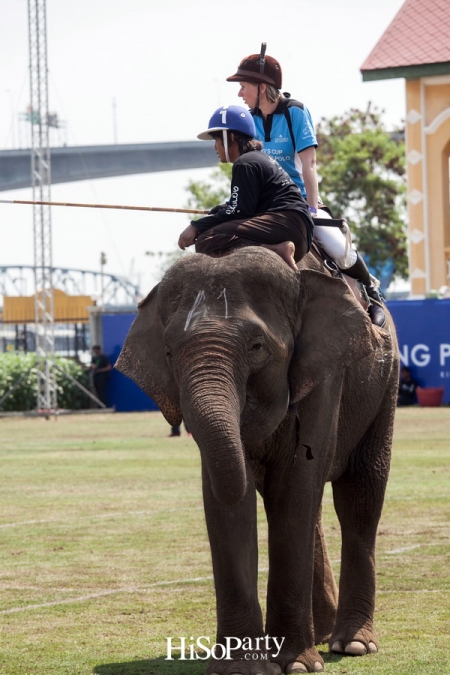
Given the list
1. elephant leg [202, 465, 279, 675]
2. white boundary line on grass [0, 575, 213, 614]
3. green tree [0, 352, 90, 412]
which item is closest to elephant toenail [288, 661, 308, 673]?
elephant leg [202, 465, 279, 675]

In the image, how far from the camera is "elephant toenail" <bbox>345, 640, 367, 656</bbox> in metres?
7.89

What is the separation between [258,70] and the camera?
8438mm

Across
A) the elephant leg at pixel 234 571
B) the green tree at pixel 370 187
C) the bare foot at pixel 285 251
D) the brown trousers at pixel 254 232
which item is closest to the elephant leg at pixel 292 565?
the elephant leg at pixel 234 571

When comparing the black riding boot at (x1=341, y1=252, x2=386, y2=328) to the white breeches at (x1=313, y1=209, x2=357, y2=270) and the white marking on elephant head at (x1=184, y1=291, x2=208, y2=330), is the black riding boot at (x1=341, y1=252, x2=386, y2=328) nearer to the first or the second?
the white breeches at (x1=313, y1=209, x2=357, y2=270)

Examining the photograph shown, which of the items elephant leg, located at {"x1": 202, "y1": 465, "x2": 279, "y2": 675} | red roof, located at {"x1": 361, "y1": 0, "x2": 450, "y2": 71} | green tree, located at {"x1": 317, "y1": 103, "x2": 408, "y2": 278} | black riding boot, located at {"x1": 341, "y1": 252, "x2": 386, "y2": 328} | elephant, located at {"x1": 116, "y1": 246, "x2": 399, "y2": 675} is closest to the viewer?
elephant, located at {"x1": 116, "y1": 246, "x2": 399, "y2": 675}

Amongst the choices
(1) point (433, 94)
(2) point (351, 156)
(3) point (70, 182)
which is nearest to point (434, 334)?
(1) point (433, 94)

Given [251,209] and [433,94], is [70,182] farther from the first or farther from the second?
[251,209]

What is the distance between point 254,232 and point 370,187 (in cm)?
4919

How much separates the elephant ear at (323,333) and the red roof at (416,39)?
31.3 meters

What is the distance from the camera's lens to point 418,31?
39.0 m

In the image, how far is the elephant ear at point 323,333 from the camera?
712cm

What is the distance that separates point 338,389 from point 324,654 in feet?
5.22

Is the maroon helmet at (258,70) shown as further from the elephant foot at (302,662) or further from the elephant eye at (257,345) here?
the elephant foot at (302,662)

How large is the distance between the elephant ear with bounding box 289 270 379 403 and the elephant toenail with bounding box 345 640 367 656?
1651 millimetres
